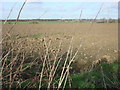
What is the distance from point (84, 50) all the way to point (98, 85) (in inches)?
93.0

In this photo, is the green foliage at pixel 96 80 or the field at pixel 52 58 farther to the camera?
the green foliage at pixel 96 80

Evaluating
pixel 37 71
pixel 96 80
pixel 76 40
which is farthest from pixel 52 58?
pixel 76 40

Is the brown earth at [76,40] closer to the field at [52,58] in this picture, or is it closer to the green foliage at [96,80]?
the field at [52,58]

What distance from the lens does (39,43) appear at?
2.74m

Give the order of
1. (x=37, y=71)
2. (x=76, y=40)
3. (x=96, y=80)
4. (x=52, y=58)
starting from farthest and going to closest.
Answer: (x=76, y=40)
(x=96, y=80)
(x=52, y=58)
(x=37, y=71)

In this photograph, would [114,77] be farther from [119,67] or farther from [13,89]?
[13,89]

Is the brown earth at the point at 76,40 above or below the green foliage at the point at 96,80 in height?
above

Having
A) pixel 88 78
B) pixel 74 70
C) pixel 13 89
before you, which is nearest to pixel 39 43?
pixel 74 70

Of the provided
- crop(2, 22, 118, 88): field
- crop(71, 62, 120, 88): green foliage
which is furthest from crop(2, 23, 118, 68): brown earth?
crop(71, 62, 120, 88): green foliage

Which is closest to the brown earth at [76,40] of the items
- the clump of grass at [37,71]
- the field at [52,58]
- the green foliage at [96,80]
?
the field at [52,58]

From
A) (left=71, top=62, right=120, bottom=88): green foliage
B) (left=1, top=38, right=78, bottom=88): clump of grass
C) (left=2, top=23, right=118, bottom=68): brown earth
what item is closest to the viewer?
(left=1, top=38, right=78, bottom=88): clump of grass

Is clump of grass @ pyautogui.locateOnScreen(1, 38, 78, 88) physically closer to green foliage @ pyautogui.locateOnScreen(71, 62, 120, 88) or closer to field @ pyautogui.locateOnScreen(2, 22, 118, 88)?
field @ pyautogui.locateOnScreen(2, 22, 118, 88)

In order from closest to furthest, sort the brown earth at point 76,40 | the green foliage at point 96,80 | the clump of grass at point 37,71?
the clump of grass at point 37,71, the brown earth at point 76,40, the green foliage at point 96,80

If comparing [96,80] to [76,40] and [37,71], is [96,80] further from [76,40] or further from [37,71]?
[76,40]
